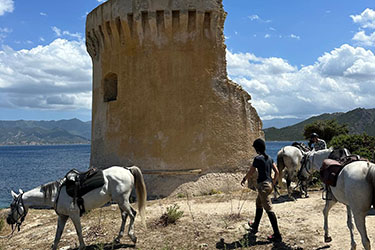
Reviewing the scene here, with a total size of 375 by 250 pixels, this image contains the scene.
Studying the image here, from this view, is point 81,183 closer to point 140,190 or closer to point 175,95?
point 140,190

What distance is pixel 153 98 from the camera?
42.5ft

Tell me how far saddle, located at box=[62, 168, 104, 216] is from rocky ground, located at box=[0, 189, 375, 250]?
1065 millimetres

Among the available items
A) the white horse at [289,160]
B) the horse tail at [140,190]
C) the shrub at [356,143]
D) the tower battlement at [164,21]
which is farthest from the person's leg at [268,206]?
the shrub at [356,143]

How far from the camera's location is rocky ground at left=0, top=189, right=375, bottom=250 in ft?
22.4

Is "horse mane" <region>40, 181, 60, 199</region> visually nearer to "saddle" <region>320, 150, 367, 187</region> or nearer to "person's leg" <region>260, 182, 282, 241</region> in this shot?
"person's leg" <region>260, 182, 282, 241</region>

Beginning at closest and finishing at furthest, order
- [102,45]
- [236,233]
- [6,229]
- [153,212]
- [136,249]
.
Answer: [136,249] → [236,233] → [153,212] → [6,229] → [102,45]

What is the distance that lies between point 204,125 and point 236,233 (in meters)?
5.92

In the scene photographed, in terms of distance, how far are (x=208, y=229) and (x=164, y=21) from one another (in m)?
8.15

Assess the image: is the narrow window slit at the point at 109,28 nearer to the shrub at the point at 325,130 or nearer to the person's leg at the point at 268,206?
the person's leg at the point at 268,206

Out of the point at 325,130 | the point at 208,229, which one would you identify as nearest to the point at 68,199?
the point at 208,229

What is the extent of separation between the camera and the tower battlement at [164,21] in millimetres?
12664

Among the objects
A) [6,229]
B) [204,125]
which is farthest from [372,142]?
[6,229]

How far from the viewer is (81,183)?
676 cm

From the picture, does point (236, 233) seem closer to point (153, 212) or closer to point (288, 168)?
point (153, 212)
